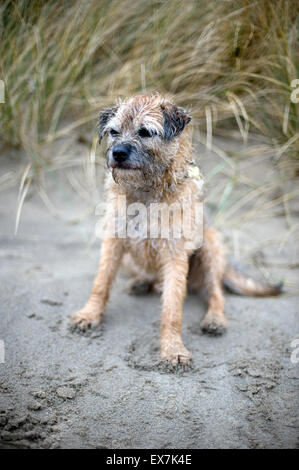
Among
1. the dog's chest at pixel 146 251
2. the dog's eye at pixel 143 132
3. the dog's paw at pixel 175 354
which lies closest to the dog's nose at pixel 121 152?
the dog's eye at pixel 143 132

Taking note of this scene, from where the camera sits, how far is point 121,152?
2924 millimetres

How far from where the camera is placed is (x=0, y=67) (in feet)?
15.4

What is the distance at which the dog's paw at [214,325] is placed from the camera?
3518 mm

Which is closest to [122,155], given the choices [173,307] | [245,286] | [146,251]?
[146,251]

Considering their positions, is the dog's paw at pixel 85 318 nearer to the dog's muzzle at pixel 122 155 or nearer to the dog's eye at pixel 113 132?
the dog's muzzle at pixel 122 155

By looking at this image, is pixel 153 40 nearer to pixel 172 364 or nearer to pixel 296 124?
pixel 296 124

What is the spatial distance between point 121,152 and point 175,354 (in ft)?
5.14

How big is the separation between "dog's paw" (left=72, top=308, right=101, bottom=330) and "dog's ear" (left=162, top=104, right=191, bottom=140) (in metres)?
1.60

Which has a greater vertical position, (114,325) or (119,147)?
(119,147)

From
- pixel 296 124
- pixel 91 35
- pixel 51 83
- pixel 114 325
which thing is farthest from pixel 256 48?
pixel 114 325

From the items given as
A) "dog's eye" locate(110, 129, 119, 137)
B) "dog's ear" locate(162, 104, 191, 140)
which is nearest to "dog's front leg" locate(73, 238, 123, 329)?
"dog's eye" locate(110, 129, 119, 137)
